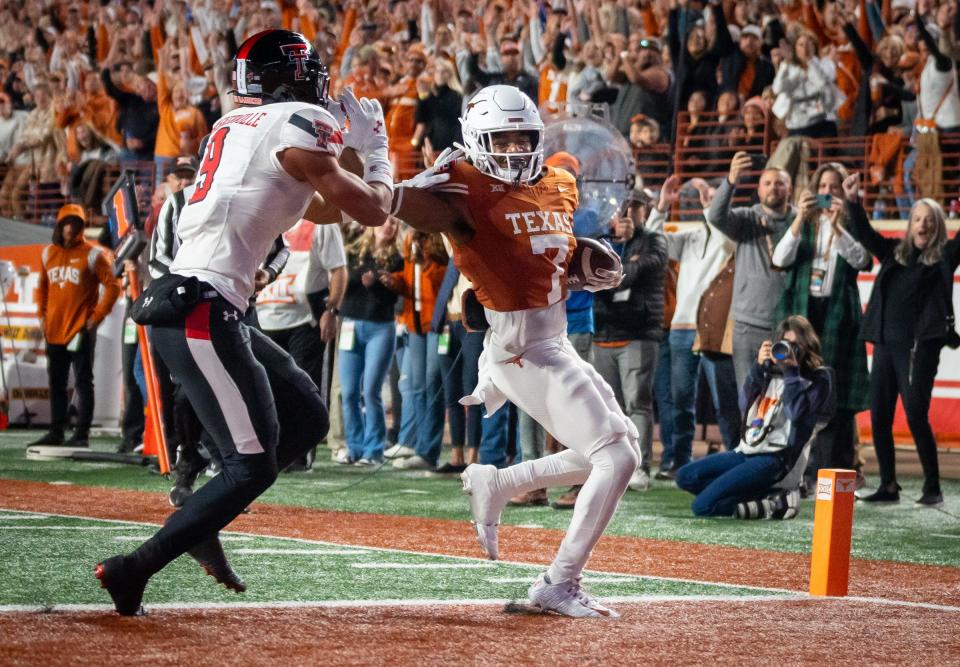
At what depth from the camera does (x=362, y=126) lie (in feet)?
17.2

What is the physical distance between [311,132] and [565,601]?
6.09 feet

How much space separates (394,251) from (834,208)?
3442mm

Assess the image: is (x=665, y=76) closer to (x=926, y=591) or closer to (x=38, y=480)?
(x=38, y=480)

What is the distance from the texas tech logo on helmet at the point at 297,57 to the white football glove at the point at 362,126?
222 millimetres

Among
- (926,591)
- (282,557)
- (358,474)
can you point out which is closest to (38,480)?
(358,474)

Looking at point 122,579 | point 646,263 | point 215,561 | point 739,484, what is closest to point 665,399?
point 646,263

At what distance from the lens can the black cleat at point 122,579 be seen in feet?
15.5

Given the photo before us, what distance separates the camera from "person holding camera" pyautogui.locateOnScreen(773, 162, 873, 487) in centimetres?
1009

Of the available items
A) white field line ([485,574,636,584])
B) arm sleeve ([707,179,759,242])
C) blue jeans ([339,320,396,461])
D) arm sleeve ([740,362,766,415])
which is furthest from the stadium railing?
white field line ([485,574,636,584])

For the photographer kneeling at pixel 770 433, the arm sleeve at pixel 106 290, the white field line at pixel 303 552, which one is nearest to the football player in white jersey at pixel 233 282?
the white field line at pixel 303 552

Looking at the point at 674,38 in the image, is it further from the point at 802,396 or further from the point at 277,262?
the point at 277,262

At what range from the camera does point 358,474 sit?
11.1m

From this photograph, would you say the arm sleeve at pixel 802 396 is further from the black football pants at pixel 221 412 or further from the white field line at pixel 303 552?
the black football pants at pixel 221 412

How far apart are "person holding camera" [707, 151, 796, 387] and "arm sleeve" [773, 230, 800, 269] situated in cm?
11
